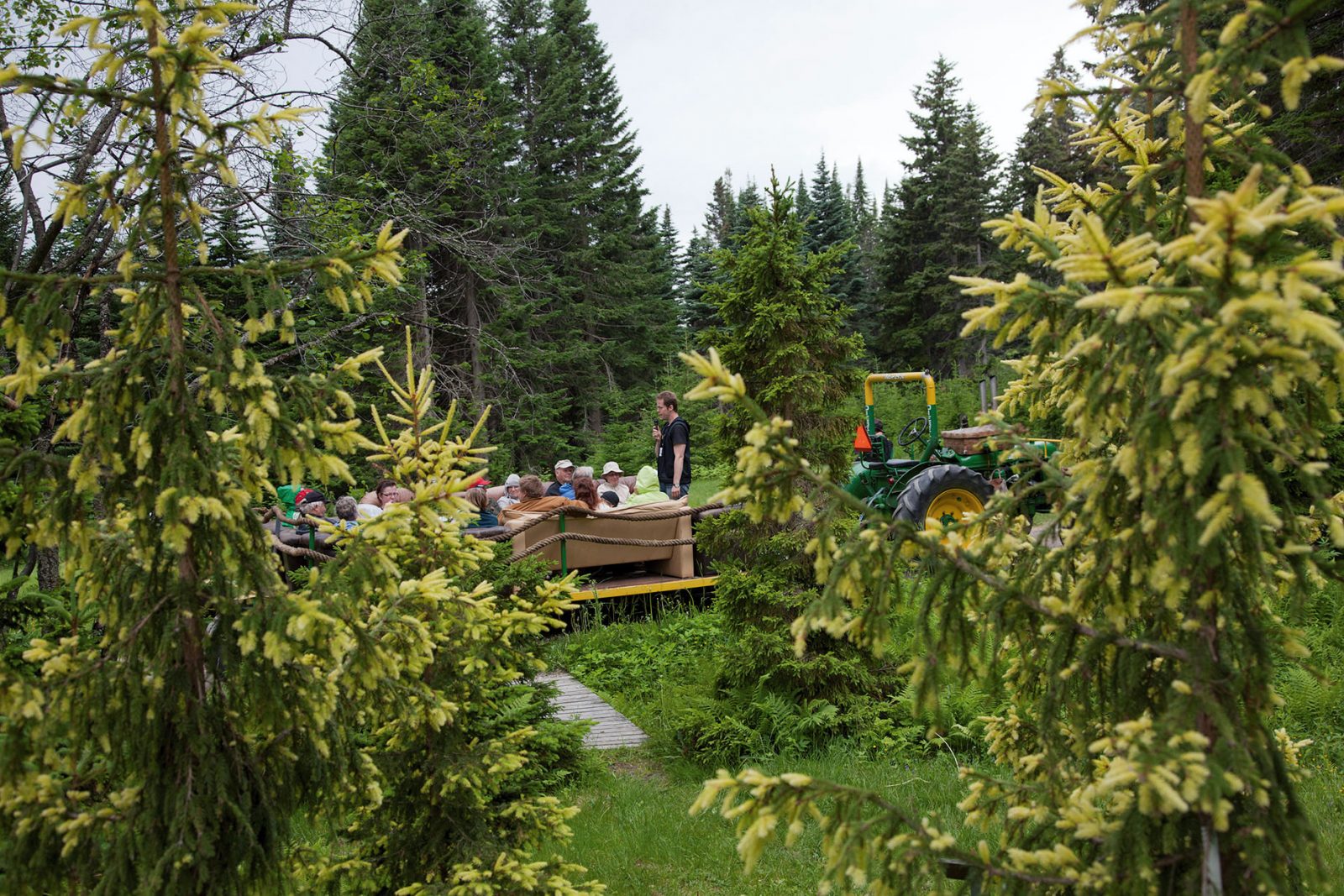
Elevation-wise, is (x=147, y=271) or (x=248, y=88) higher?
(x=248, y=88)

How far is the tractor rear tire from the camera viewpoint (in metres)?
10.3

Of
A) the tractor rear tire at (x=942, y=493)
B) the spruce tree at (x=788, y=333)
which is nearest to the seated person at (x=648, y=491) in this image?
the tractor rear tire at (x=942, y=493)

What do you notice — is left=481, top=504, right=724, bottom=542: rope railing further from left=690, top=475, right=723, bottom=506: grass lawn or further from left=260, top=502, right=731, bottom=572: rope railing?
left=690, top=475, right=723, bottom=506: grass lawn

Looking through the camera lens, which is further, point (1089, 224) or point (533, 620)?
point (533, 620)

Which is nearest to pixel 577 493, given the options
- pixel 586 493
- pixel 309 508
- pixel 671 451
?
pixel 586 493

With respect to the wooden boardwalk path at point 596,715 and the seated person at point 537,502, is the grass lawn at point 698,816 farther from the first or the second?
the seated person at point 537,502

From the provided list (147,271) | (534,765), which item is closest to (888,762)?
(534,765)

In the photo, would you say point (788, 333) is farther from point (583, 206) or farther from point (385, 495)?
point (583, 206)

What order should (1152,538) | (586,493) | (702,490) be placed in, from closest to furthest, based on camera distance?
Result: (1152,538), (586,493), (702,490)

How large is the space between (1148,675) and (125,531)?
9.60 ft

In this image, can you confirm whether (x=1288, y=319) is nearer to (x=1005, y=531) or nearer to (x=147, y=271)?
(x=1005, y=531)

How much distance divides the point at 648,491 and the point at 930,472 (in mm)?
3290

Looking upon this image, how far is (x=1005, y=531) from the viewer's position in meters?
2.92

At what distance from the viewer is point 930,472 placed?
10477 millimetres
